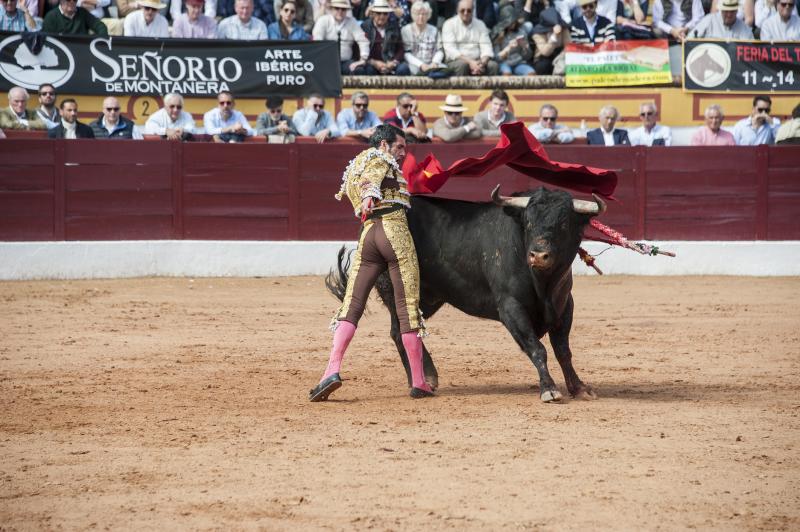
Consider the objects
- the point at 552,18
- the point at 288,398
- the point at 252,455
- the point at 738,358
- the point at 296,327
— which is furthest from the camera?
the point at 552,18

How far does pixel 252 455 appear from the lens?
15.0 ft

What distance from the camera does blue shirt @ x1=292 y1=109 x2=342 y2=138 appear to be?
11461 millimetres

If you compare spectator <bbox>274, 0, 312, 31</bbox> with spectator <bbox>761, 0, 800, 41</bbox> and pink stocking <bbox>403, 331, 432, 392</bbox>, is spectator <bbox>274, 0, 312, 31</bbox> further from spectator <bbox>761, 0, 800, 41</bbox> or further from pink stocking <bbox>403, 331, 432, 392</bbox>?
pink stocking <bbox>403, 331, 432, 392</bbox>

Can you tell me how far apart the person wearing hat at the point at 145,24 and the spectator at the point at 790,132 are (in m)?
5.89

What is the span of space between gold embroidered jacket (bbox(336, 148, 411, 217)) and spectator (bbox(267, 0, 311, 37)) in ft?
21.9

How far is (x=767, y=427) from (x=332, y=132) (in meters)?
6.88

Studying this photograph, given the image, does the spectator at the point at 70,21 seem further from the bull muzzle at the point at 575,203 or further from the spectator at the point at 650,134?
the bull muzzle at the point at 575,203

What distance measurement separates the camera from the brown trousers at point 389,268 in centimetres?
570

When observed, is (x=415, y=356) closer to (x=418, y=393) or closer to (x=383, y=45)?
(x=418, y=393)

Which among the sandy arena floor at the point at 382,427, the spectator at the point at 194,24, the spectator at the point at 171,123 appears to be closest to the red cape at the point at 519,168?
the sandy arena floor at the point at 382,427

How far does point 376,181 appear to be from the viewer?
5.58m

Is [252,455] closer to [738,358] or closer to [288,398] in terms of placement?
[288,398]

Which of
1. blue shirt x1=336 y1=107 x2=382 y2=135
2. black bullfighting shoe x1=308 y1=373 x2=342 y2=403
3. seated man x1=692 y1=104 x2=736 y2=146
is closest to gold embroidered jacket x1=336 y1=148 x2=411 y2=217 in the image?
black bullfighting shoe x1=308 y1=373 x2=342 y2=403

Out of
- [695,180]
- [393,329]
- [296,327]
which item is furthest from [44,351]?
[695,180]
